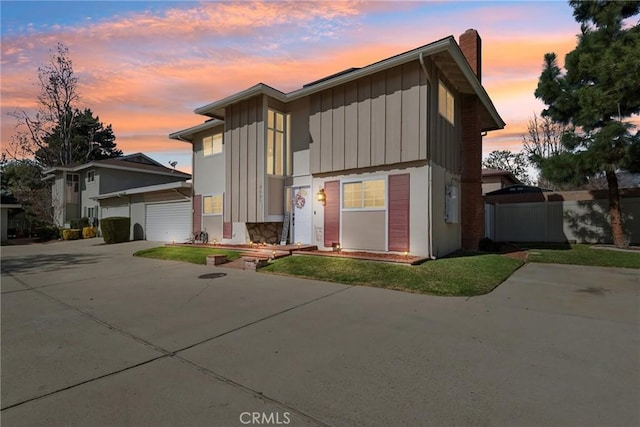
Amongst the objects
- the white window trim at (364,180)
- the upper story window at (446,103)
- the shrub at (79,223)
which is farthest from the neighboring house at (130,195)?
the upper story window at (446,103)

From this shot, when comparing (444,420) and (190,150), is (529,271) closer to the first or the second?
(444,420)

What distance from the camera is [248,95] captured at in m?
11.5

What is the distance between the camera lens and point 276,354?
3.53 metres

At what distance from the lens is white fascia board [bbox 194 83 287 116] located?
1112cm

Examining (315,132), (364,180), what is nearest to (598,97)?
(364,180)

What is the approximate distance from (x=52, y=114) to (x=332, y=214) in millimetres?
36476

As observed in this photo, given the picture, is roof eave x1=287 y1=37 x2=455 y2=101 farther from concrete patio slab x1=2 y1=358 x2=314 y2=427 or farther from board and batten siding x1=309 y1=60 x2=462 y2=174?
concrete patio slab x1=2 y1=358 x2=314 y2=427

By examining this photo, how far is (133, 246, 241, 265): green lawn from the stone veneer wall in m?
1.39

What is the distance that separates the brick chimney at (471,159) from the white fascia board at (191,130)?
1021 centimetres

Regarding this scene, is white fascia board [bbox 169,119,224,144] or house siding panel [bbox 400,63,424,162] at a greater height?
white fascia board [bbox 169,119,224,144]

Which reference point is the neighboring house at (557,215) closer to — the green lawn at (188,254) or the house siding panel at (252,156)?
the house siding panel at (252,156)

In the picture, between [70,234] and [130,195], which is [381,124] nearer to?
[130,195]

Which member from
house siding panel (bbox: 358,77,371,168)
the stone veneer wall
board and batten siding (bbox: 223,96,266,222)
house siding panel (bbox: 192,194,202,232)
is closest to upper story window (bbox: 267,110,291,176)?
board and batten siding (bbox: 223,96,266,222)

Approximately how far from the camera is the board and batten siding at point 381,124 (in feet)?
29.4
